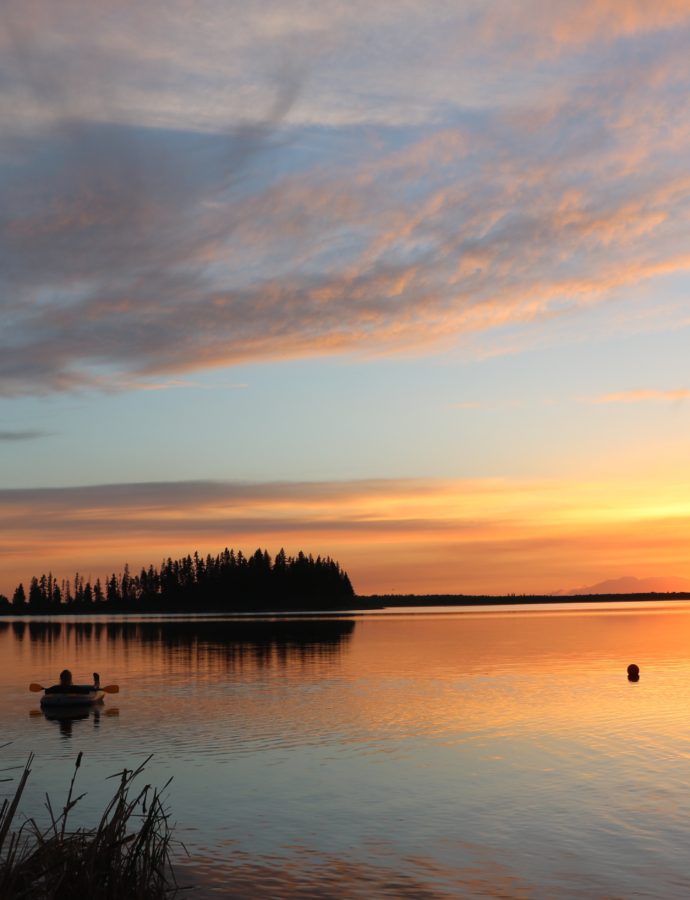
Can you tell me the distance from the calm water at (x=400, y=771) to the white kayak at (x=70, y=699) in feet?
3.93

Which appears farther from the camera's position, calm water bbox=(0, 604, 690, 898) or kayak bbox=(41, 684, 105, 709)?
kayak bbox=(41, 684, 105, 709)

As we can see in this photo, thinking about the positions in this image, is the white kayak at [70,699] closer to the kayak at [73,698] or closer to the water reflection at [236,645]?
the kayak at [73,698]

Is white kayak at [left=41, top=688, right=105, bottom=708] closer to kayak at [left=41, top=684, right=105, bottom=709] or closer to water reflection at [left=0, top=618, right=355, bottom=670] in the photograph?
kayak at [left=41, top=684, right=105, bottom=709]

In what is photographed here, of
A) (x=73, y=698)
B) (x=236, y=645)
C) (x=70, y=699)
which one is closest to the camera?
(x=70, y=699)

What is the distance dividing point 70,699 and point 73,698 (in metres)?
0.20

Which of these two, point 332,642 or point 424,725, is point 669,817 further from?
point 332,642

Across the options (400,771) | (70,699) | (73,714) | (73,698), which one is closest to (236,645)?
(73,698)

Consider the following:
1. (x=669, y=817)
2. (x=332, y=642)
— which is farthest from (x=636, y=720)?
(x=332, y=642)

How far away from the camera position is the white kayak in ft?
189

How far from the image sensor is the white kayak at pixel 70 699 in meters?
57.5

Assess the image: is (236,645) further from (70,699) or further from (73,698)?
(70,699)

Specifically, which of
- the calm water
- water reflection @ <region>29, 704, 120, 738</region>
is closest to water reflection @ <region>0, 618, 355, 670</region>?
the calm water

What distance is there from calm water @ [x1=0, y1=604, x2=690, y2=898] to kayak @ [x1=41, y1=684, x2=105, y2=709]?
4.09 feet

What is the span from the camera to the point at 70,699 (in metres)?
57.8
